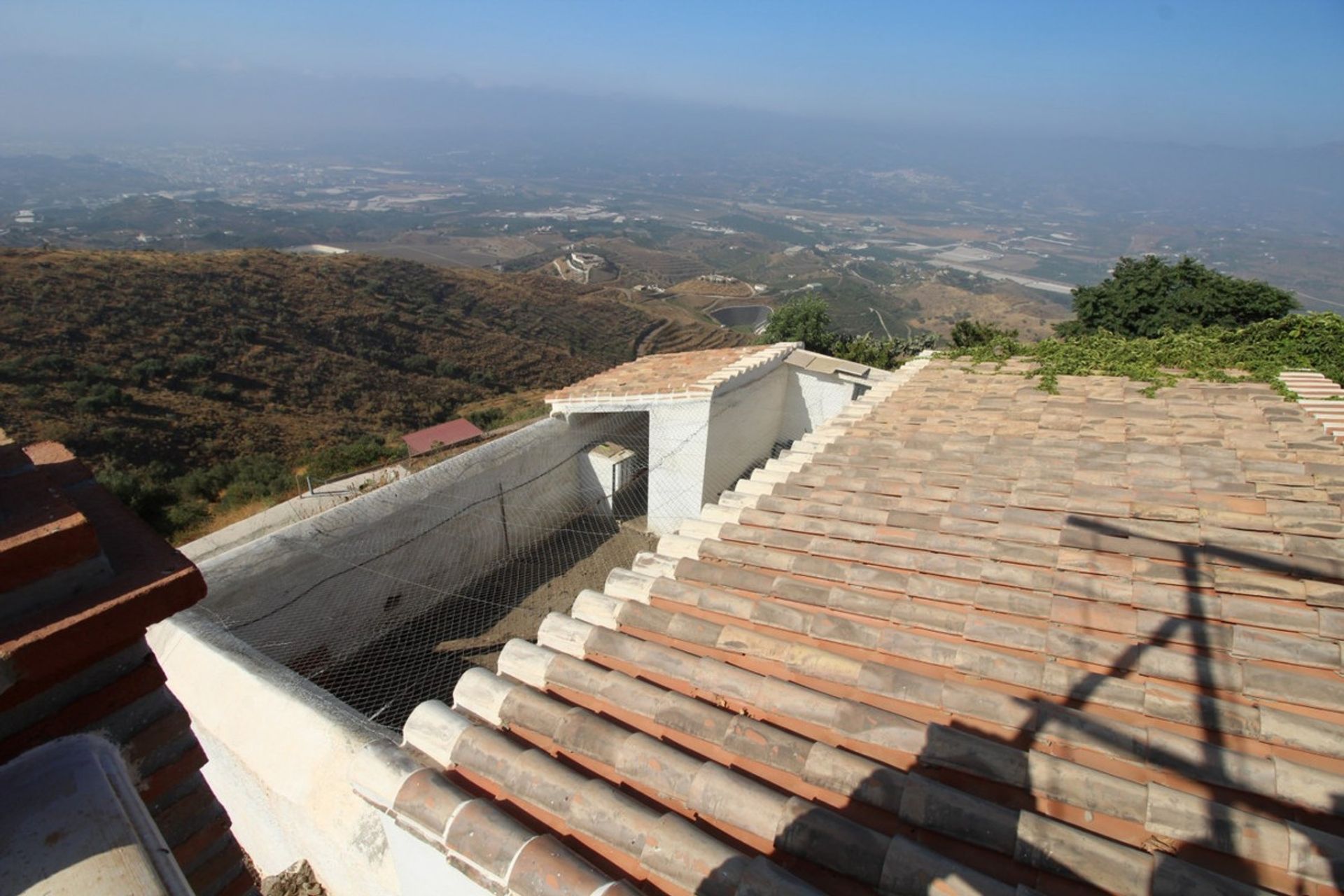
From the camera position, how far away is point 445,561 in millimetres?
6977

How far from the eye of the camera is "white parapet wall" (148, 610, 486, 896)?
323cm

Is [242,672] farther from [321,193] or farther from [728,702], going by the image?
[321,193]

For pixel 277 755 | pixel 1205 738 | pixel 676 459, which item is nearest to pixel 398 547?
pixel 277 755

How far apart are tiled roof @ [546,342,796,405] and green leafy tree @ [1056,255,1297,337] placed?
9.91 meters

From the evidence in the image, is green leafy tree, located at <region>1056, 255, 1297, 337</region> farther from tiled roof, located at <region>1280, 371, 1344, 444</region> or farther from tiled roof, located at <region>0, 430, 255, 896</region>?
tiled roof, located at <region>0, 430, 255, 896</region>

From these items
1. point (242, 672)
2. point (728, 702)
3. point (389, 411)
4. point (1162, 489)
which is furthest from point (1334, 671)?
point (389, 411)

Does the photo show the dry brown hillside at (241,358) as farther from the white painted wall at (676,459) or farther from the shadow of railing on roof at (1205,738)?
the shadow of railing on roof at (1205,738)

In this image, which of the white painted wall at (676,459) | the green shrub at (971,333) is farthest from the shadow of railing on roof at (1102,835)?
the green shrub at (971,333)

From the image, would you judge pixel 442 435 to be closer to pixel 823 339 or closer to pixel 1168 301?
pixel 823 339

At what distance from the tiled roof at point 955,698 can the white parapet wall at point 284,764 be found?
2.98 ft

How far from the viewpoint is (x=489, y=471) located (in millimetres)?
7379

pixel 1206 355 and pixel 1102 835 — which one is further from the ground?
pixel 1102 835

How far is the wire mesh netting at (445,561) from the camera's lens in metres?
5.43

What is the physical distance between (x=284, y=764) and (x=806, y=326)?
14941mm
